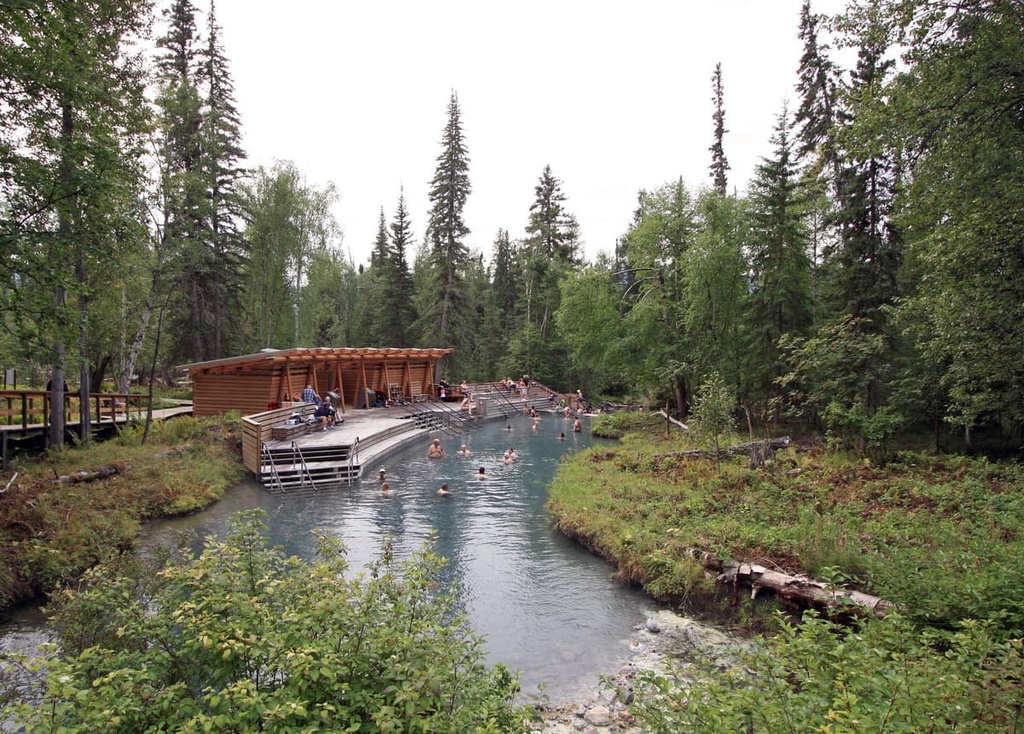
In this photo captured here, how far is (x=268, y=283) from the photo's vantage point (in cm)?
3588

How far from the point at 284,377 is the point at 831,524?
75.4 ft

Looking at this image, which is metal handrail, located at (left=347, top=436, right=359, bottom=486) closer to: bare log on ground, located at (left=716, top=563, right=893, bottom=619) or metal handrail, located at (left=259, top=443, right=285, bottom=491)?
metal handrail, located at (left=259, top=443, right=285, bottom=491)

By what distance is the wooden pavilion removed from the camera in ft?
82.0

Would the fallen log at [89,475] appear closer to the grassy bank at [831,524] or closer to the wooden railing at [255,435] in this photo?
the wooden railing at [255,435]

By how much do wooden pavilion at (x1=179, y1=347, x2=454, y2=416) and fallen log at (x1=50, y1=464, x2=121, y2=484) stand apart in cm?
914

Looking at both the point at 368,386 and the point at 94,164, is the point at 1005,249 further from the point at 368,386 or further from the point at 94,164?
the point at 368,386

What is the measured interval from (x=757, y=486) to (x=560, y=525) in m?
5.02

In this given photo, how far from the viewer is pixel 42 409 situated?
17.1 metres

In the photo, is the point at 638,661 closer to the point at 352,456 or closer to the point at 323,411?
the point at 352,456

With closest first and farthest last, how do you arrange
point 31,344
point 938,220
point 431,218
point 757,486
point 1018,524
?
point 1018,524, point 31,344, point 938,220, point 757,486, point 431,218

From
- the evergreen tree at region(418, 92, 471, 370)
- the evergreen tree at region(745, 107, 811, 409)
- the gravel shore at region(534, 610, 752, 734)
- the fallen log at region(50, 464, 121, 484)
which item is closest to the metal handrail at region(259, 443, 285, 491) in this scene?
the fallen log at region(50, 464, 121, 484)

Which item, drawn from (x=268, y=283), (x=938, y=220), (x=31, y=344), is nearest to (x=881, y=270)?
(x=938, y=220)

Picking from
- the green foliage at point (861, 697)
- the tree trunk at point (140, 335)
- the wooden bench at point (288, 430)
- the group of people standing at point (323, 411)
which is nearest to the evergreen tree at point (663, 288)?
the group of people standing at point (323, 411)

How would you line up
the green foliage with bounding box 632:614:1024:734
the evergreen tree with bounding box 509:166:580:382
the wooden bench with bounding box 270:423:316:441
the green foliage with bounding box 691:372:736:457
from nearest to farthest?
the green foliage with bounding box 632:614:1024:734
the green foliage with bounding box 691:372:736:457
the wooden bench with bounding box 270:423:316:441
the evergreen tree with bounding box 509:166:580:382
